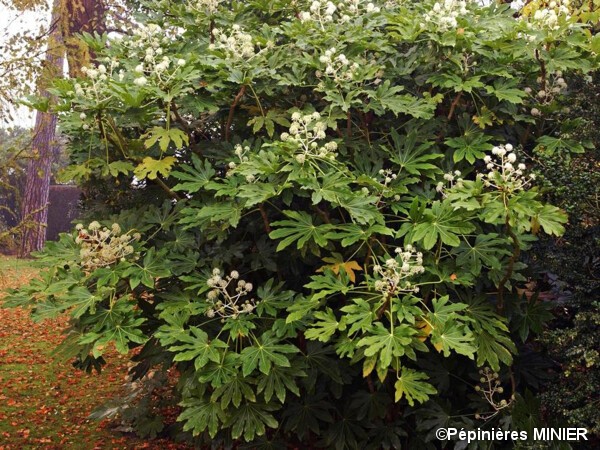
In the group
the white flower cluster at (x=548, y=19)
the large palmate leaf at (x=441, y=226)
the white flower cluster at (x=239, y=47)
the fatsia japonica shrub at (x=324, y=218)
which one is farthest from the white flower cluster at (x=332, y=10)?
the large palmate leaf at (x=441, y=226)

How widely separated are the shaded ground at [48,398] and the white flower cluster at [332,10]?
2641 millimetres

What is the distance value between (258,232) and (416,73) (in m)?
1.47

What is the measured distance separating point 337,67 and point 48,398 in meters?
4.06

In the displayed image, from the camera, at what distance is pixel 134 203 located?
14.0ft

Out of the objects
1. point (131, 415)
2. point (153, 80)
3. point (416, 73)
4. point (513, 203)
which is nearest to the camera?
point (513, 203)

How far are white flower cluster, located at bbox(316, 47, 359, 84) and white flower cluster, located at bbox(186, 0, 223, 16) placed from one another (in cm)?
→ 102

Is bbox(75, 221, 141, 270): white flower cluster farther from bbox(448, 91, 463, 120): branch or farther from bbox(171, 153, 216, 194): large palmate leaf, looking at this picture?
bbox(448, 91, 463, 120): branch

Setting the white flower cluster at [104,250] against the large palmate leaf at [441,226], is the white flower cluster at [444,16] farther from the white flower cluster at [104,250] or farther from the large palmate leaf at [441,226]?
the white flower cluster at [104,250]

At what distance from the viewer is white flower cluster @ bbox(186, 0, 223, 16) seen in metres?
4.23

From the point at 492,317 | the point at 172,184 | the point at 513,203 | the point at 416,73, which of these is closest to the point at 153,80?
the point at 172,184

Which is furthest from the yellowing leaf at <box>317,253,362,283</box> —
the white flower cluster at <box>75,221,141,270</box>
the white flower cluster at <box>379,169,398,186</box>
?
the white flower cluster at <box>75,221,141,270</box>

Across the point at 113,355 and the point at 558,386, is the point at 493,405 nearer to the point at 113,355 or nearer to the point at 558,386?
the point at 558,386

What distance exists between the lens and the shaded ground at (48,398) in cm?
480

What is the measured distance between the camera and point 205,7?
4.30 m
